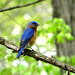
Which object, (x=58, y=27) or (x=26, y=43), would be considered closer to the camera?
(x=26, y=43)

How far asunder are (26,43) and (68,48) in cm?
210

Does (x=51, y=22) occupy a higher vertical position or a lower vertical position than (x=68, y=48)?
higher

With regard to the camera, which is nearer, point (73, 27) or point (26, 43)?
point (26, 43)

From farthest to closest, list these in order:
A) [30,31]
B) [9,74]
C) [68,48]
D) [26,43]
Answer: [68,48]
[30,31]
[26,43]
[9,74]

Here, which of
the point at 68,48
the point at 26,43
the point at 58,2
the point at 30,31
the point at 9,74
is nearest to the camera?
the point at 9,74

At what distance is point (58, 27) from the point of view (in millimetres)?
4609

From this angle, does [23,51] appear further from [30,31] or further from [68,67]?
[68,67]

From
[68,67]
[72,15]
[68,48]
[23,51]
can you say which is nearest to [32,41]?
[23,51]

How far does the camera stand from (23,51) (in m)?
3.63

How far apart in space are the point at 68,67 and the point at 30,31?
1.39 m

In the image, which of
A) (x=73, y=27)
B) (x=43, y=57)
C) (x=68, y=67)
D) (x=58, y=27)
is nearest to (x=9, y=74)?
(x=43, y=57)

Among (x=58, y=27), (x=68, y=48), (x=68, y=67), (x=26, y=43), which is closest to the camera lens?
(x=68, y=67)

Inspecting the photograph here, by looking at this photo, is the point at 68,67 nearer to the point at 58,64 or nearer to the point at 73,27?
the point at 58,64

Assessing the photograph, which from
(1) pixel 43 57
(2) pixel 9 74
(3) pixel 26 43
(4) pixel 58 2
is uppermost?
(4) pixel 58 2
